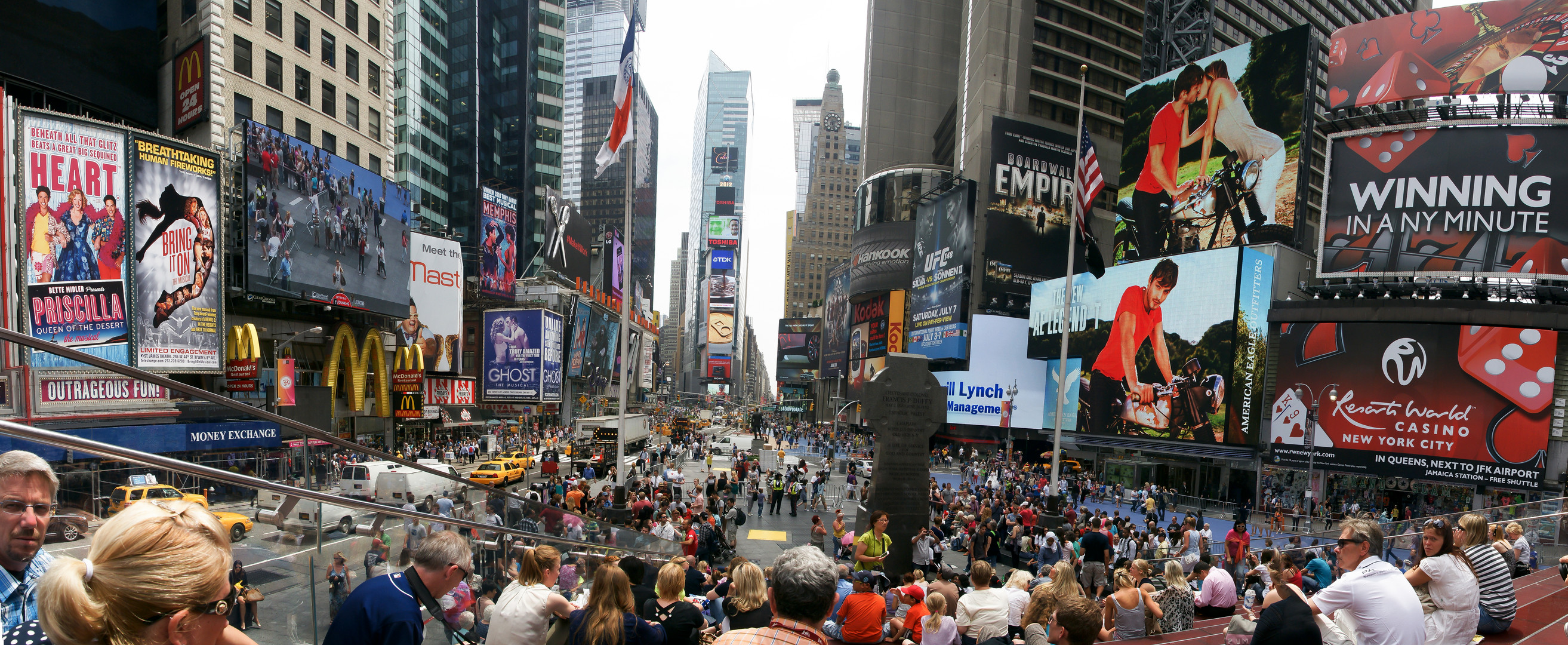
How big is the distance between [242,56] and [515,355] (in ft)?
91.2

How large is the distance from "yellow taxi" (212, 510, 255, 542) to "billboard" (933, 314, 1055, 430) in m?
Answer: 54.5

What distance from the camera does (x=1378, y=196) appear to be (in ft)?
117

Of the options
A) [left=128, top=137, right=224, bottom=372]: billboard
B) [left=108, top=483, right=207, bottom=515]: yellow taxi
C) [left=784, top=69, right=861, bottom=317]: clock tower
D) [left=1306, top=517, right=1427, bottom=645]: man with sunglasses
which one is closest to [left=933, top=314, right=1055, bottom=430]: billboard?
[left=128, top=137, right=224, bottom=372]: billboard

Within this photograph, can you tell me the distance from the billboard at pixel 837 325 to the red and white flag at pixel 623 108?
67.2 m

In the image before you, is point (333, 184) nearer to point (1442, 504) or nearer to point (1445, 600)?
point (1445, 600)

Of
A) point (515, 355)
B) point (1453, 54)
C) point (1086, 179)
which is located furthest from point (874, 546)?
point (515, 355)

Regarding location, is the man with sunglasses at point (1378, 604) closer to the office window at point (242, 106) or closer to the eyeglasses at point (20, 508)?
the eyeglasses at point (20, 508)

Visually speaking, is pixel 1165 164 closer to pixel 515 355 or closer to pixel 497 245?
pixel 515 355

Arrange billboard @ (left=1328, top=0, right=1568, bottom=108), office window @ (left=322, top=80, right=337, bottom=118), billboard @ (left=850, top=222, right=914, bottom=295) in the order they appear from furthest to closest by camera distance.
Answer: billboard @ (left=850, top=222, right=914, bottom=295), office window @ (left=322, top=80, right=337, bottom=118), billboard @ (left=1328, top=0, right=1568, bottom=108)

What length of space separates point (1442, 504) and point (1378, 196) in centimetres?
1408

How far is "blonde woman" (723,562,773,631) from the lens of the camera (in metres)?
6.46

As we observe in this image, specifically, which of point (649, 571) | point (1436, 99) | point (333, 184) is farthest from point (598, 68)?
point (649, 571)

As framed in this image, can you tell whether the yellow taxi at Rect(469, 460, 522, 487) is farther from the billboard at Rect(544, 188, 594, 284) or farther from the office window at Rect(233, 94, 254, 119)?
the billboard at Rect(544, 188, 594, 284)

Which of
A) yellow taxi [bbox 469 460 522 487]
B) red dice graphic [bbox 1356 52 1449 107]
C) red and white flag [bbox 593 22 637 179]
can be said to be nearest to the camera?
red and white flag [bbox 593 22 637 179]
